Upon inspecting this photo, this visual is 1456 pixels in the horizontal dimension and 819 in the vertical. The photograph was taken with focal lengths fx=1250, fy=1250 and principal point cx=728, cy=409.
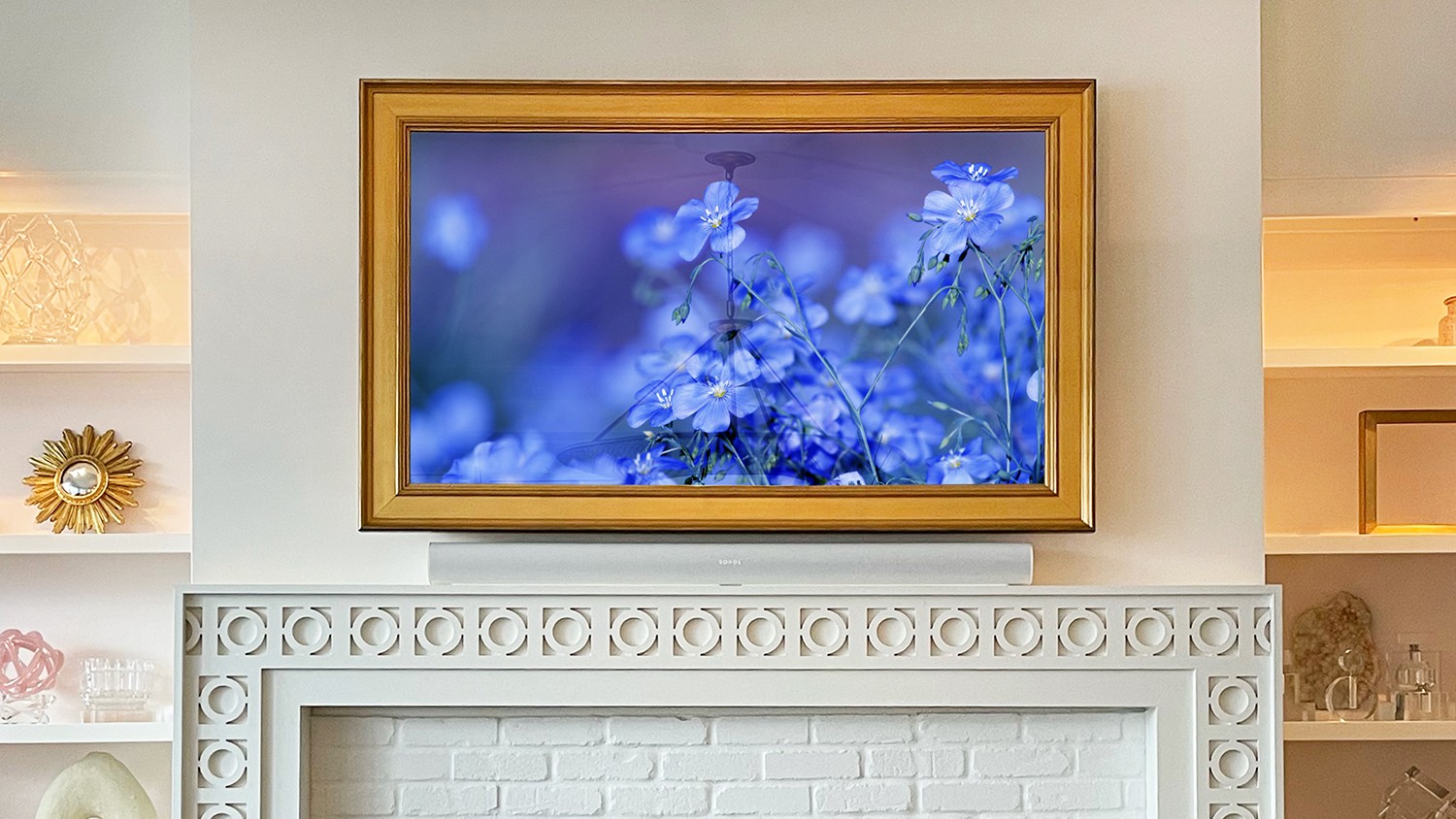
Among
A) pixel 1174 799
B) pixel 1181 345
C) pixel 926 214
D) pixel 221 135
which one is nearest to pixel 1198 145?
pixel 1181 345

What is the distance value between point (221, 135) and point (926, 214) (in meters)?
1.24

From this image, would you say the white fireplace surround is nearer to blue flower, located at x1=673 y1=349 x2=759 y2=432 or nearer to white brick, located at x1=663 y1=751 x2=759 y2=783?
white brick, located at x1=663 y1=751 x2=759 y2=783

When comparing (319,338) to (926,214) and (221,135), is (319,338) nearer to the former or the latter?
(221,135)

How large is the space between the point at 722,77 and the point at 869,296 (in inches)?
18.8

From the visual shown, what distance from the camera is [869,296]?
2154mm

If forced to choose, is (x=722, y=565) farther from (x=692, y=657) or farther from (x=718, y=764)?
(x=718, y=764)

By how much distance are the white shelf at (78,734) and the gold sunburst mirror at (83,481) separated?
1.28 feet

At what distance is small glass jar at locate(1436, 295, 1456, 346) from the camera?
256 centimetres

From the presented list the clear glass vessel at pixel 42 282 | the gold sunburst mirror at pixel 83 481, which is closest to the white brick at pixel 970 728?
the gold sunburst mirror at pixel 83 481

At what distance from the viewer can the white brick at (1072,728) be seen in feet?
7.16

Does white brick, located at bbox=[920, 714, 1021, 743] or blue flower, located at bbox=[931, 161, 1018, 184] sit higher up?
blue flower, located at bbox=[931, 161, 1018, 184]

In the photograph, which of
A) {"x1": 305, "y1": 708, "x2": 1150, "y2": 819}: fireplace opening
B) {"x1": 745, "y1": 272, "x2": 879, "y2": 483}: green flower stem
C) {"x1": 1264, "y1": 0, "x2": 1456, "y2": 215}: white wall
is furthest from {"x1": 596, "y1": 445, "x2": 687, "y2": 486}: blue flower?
{"x1": 1264, "y1": 0, "x2": 1456, "y2": 215}: white wall

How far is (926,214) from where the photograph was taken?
85.0 inches

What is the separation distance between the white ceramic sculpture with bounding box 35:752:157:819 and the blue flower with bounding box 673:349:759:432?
119cm
